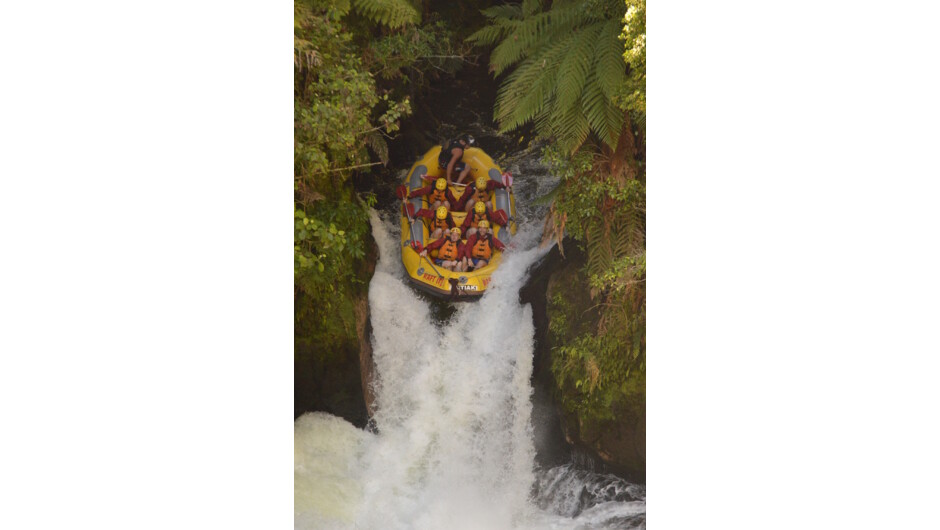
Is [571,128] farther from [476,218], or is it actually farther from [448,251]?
[448,251]

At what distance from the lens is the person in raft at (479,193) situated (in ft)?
12.6

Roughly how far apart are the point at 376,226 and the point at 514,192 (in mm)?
881

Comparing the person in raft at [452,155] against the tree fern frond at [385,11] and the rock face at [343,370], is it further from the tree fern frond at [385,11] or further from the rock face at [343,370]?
the tree fern frond at [385,11]

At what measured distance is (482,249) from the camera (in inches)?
151

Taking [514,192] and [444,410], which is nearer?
[444,410]

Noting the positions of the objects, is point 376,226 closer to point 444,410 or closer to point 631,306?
point 444,410

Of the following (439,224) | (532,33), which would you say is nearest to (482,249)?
(439,224)

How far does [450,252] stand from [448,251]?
0.05 ft

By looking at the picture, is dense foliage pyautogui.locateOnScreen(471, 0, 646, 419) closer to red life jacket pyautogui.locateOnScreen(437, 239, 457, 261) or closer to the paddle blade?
the paddle blade

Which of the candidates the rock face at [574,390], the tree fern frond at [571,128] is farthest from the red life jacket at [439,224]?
the tree fern frond at [571,128]

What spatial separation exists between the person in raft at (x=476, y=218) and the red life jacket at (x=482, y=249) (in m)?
0.07

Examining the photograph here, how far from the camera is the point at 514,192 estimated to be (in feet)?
12.6

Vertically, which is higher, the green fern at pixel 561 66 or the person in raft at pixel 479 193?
the green fern at pixel 561 66
